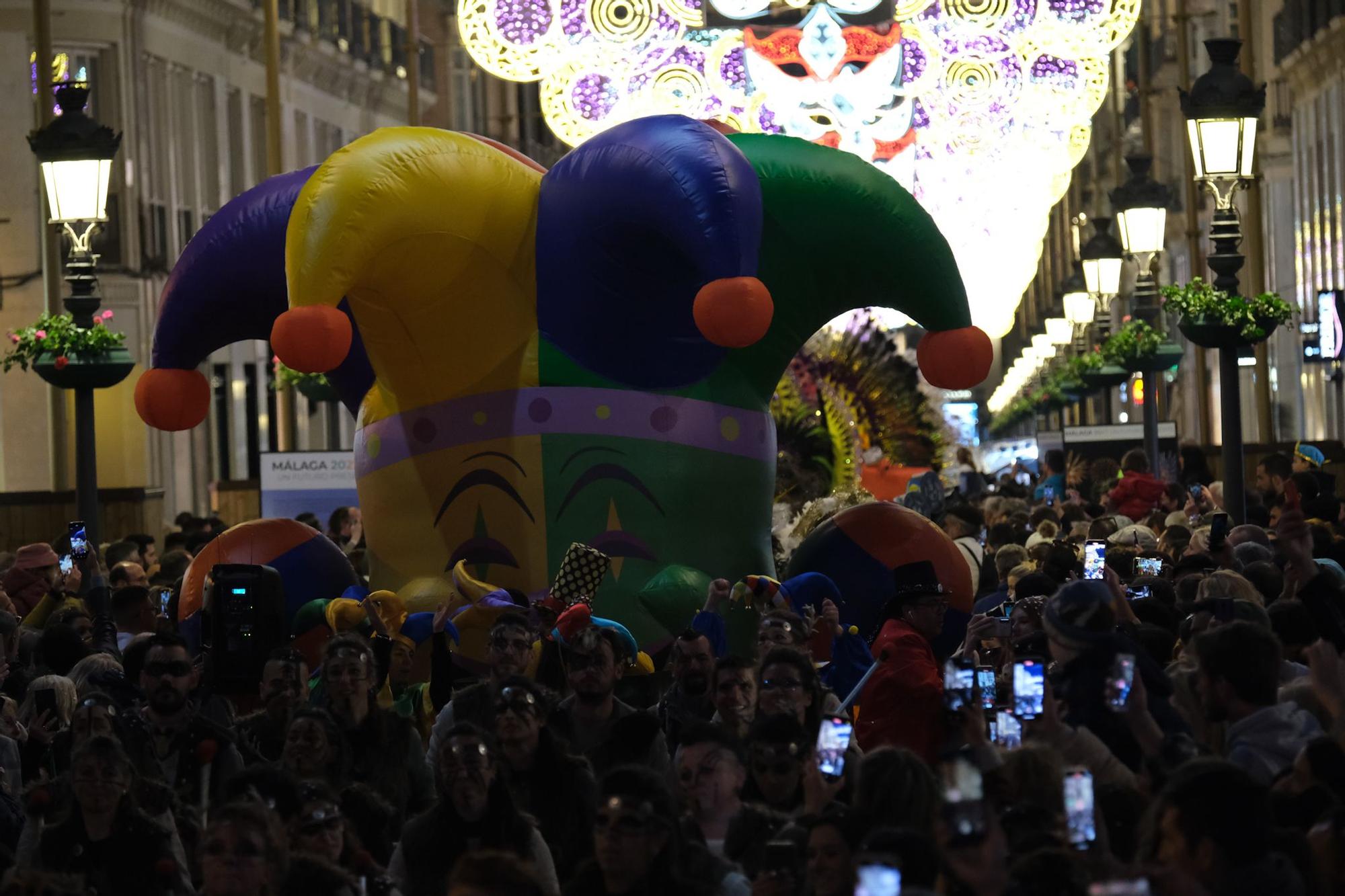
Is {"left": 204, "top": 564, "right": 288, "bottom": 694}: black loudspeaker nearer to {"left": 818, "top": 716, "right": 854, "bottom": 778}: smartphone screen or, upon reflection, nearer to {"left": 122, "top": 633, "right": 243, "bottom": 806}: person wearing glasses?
{"left": 122, "top": 633, "right": 243, "bottom": 806}: person wearing glasses

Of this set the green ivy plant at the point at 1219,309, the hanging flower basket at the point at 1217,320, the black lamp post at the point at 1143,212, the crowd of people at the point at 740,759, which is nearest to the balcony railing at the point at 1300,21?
the black lamp post at the point at 1143,212

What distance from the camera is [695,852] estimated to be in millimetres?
6453

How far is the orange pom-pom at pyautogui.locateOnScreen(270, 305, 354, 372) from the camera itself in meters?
10.7

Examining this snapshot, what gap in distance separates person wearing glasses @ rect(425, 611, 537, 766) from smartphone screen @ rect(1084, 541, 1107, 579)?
2.09 meters

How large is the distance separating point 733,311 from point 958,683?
12.8 ft

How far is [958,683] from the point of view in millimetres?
6891

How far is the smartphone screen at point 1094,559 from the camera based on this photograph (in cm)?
967

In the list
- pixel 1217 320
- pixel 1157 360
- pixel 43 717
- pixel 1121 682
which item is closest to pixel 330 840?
pixel 1121 682

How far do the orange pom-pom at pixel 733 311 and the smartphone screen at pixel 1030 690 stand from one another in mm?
4019

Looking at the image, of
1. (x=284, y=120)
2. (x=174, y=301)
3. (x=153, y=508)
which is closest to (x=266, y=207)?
(x=174, y=301)

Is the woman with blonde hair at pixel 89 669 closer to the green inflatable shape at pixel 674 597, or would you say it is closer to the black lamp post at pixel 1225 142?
the green inflatable shape at pixel 674 597

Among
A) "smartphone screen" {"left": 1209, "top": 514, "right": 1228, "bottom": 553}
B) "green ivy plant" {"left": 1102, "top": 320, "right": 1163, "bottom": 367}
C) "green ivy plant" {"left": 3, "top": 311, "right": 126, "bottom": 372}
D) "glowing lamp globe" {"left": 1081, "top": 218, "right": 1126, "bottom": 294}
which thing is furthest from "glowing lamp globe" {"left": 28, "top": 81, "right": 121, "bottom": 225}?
"green ivy plant" {"left": 1102, "top": 320, "right": 1163, "bottom": 367}

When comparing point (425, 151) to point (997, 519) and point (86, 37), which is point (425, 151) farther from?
point (86, 37)

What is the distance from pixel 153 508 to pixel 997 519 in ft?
38.5
